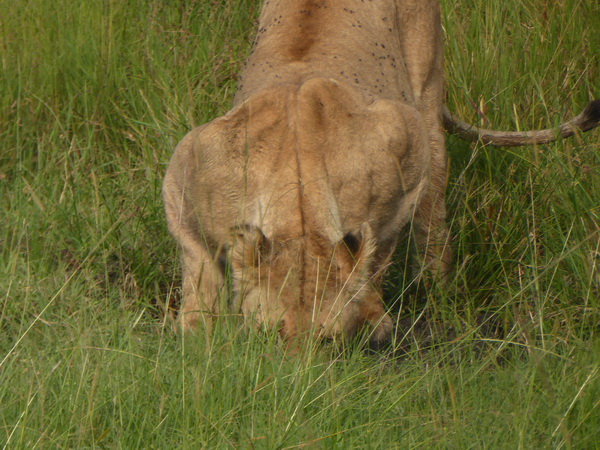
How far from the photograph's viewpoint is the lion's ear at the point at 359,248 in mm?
3027

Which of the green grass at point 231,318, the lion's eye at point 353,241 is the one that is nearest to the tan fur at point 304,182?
the lion's eye at point 353,241

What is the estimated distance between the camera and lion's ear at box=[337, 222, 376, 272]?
3.03 metres

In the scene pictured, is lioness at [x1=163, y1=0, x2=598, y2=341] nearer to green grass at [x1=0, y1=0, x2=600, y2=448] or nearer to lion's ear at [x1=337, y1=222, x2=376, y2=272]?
lion's ear at [x1=337, y1=222, x2=376, y2=272]

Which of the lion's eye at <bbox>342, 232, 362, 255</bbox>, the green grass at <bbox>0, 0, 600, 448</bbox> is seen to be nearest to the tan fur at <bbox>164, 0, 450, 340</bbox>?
the lion's eye at <bbox>342, 232, 362, 255</bbox>

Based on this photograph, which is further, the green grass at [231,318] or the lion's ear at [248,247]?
the lion's ear at [248,247]

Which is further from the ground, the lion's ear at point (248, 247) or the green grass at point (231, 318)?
the lion's ear at point (248, 247)

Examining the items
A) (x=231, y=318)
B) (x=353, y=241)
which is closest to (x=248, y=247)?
(x=231, y=318)

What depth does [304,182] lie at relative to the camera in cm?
295

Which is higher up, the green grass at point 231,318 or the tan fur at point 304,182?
the tan fur at point 304,182

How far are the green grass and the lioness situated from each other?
0.16 m

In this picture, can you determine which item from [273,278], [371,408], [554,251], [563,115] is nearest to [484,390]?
[371,408]

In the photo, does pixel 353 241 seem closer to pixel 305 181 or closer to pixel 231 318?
pixel 305 181

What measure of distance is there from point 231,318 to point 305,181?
48 cm

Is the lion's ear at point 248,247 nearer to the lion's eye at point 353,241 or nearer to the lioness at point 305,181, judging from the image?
the lioness at point 305,181
